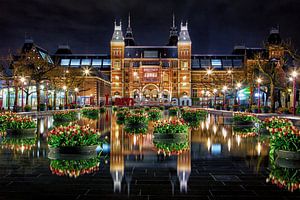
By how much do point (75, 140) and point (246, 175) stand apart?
474cm

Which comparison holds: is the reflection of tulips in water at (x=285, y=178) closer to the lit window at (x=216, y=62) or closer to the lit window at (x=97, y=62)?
the lit window at (x=216, y=62)

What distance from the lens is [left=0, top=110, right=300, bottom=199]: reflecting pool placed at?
5.92 metres

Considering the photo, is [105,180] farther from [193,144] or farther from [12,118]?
[12,118]

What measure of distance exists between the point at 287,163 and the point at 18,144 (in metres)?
9.07

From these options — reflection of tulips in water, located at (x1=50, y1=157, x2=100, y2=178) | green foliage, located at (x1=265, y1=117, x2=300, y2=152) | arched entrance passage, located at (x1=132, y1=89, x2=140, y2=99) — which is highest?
arched entrance passage, located at (x1=132, y1=89, x2=140, y2=99)

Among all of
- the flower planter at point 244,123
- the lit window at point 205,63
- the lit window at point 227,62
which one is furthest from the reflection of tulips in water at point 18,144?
the lit window at point 227,62

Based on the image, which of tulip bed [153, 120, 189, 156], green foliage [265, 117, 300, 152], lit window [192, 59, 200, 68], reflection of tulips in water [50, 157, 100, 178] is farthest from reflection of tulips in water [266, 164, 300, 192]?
lit window [192, 59, 200, 68]

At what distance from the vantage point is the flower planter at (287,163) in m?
8.13

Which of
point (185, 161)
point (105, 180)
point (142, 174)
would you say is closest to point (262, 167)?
point (185, 161)

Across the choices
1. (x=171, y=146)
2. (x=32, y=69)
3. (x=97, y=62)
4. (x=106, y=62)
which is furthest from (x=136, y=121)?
(x=106, y=62)

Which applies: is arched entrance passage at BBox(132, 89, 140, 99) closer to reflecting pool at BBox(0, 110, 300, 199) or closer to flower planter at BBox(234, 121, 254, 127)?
flower planter at BBox(234, 121, 254, 127)

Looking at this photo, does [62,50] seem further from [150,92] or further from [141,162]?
[141,162]

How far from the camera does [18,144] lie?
12180 millimetres

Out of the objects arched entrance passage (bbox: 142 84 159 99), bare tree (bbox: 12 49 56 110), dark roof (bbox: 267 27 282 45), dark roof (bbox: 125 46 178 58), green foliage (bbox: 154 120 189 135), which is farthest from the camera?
dark roof (bbox: 125 46 178 58)
